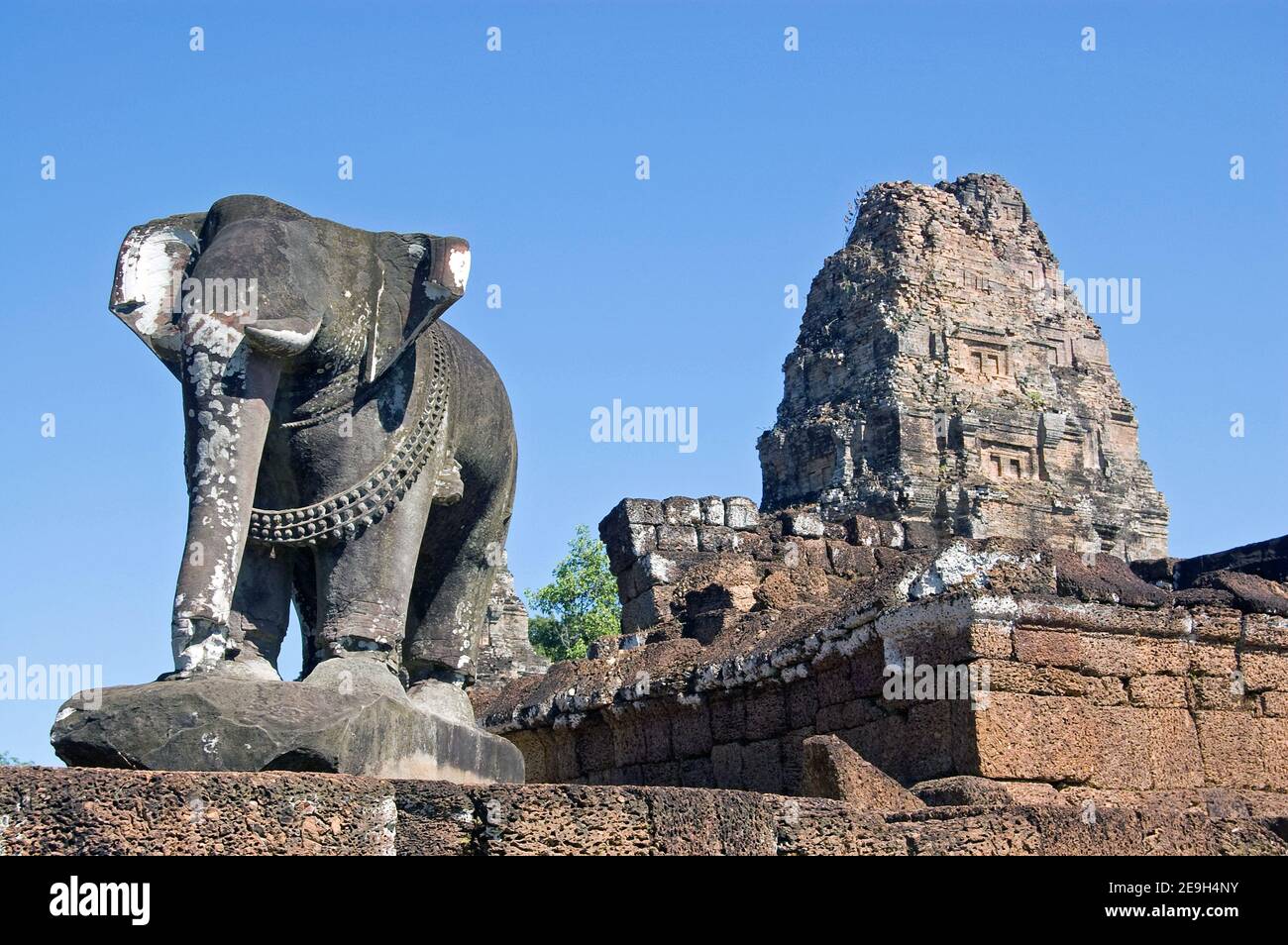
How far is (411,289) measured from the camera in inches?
210

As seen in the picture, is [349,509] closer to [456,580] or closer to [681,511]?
[456,580]

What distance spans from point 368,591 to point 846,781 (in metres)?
1.91

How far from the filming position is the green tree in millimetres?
46344

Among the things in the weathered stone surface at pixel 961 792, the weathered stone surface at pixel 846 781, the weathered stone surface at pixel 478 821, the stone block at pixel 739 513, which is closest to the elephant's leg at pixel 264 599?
the weathered stone surface at pixel 478 821

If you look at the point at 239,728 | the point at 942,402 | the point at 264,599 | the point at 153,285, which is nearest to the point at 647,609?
the point at 264,599

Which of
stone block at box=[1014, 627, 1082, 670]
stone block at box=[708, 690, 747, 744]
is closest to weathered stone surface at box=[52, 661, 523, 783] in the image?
stone block at box=[1014, 627, 1082, 670]

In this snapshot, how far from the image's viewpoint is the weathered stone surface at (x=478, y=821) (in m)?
3.74

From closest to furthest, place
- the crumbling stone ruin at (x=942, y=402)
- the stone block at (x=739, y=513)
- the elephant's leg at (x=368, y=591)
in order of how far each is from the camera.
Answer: the elephant's leg at (x=368, y=591) < the stone block at (x=739, y=513) < the crumbling stone ruin at (x=942, y=402)

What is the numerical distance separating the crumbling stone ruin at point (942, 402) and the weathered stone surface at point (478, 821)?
3402cm

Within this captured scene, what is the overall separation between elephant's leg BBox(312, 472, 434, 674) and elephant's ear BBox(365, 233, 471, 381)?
0.47 meters

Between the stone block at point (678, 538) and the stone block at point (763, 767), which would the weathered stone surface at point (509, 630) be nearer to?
the stone block at point (678, 538)

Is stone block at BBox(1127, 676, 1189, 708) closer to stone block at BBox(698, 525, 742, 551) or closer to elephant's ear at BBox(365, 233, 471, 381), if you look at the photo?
elephant's ear at BBox(365, 233, 471, 381)
